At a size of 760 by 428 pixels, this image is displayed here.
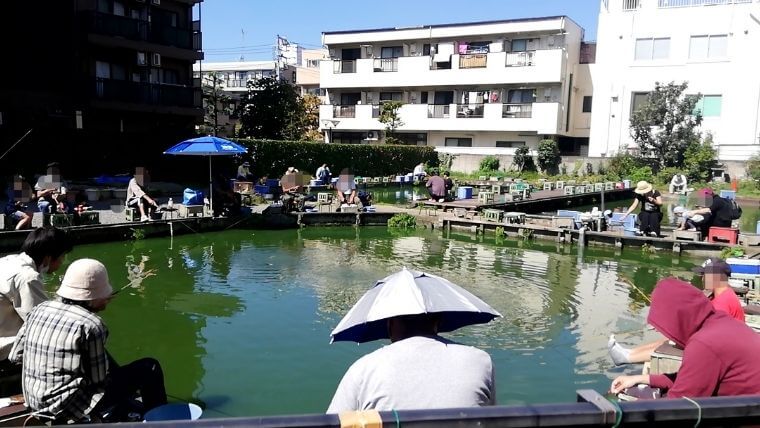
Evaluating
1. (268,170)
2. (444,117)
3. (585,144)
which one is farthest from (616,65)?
(268,170)

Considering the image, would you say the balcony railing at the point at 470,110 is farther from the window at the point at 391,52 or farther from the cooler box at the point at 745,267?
the cooler box at the point at 745,267

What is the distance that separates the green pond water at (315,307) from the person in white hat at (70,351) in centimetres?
194

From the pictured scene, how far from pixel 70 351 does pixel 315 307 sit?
220 inches

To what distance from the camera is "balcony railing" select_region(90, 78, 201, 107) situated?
77.8 ft

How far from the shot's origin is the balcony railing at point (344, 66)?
41.9 meters

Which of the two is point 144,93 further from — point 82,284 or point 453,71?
point 82,284

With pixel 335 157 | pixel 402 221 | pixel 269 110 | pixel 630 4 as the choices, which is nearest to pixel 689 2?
pixel 630 4

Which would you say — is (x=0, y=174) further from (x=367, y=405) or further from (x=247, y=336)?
(x=367, y=405)

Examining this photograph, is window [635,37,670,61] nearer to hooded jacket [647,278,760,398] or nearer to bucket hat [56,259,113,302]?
hooded jacket [647,278,760,398]

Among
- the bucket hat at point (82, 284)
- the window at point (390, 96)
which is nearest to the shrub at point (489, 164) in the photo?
the window at point (390, 96)

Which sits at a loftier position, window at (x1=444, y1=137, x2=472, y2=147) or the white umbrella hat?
window at (x1=444, y1=137, x2=472, y2=147)

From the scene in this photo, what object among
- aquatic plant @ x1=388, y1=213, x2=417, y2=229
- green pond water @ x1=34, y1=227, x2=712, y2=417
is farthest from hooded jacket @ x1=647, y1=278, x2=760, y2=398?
aquatic plant @ x1=388, y1=213, x2=417, y2=229

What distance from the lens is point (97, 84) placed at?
23.5 m

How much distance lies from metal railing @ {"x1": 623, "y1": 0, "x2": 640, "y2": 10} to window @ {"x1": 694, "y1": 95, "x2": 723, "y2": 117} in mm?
6269
